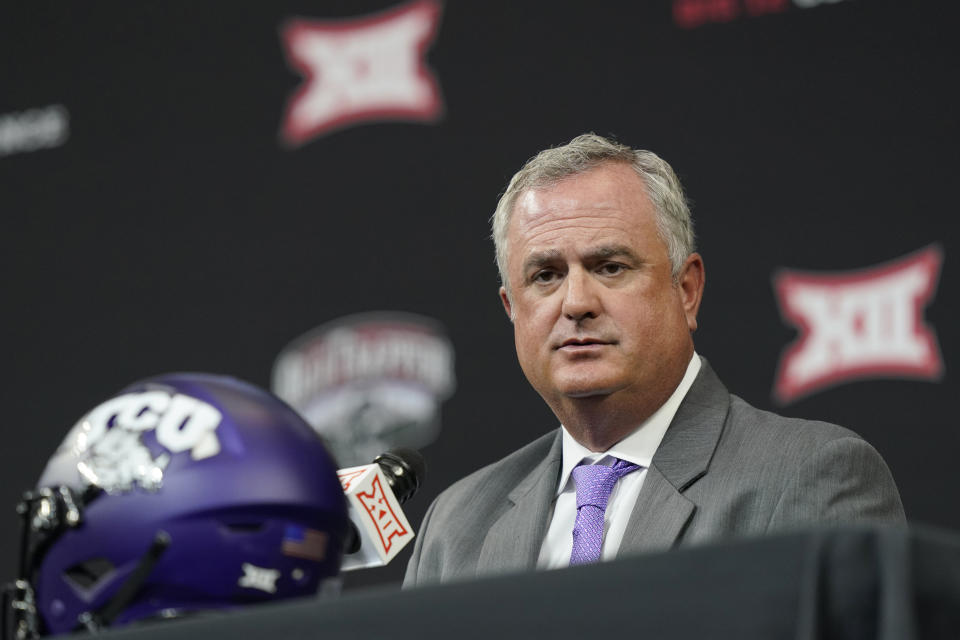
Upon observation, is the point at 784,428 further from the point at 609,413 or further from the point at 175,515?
the point at 175,515

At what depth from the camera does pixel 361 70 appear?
9.98 feet

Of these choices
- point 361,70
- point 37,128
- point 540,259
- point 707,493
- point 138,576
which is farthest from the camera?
point 37,128

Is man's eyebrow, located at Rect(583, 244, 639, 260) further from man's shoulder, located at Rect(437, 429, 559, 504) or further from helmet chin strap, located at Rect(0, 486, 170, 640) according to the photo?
helmet chin strap, located at Rect(0, 486, 170, 640)

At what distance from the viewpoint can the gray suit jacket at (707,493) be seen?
1570 millimetres

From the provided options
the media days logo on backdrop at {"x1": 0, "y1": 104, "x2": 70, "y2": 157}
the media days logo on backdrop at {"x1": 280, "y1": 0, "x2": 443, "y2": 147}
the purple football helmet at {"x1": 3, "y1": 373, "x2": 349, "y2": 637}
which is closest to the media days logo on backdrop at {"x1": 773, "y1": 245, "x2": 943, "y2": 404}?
the media days logo on backdrop at {"x1": 280, "y1": 0, "x2": 443, "y2": 147}

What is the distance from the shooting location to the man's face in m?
1.81

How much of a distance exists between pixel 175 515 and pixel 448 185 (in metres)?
1.87

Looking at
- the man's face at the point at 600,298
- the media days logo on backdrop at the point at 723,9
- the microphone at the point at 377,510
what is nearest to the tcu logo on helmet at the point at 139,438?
the microphone at the point at 377,510

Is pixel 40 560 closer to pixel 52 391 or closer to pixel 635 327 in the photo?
pixel 635 327

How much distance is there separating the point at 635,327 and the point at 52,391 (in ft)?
5.98

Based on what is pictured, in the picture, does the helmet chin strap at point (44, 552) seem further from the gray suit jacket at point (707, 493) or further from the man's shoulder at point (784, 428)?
the man's shoulder at point (784, 428)

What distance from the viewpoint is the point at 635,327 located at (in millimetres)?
1823

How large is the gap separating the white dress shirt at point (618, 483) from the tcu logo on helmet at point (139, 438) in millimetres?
768

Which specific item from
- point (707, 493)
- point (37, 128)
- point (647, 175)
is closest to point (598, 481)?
point (707, 493)
